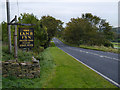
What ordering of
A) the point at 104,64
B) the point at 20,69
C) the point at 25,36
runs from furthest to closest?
1. the point at 104,64
2. the point at 25,36
3. the point at 20,69

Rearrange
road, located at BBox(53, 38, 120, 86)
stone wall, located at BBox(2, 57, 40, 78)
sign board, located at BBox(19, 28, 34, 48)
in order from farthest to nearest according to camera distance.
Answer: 1. sign board, located at BBox(19, 28, 34, 48)
2. road, located at BBox(53, 38, 120, 86)
3. stone wall, located at BBox(2, 57, 40, 78)

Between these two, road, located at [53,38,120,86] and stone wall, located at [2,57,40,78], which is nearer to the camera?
stone wall, located at [2,57,40,78]

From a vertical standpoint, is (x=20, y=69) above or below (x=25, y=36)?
below

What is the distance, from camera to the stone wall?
6568 mm

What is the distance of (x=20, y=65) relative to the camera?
6859 millimetres

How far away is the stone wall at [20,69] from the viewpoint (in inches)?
259

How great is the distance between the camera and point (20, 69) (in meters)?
6.80

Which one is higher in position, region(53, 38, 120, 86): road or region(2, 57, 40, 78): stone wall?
region(2, 57, 40, 78): stone wall

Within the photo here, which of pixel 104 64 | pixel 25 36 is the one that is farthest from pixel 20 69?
pixel 104 64

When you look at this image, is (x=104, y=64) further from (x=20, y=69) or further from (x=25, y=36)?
(x=20, y=69)

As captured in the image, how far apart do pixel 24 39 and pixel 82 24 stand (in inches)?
2108

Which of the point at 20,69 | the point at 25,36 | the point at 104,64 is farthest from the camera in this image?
the point at 104,64

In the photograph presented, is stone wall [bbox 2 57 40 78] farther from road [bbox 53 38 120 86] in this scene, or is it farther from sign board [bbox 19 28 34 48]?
road [bbox 53 38 120 86]

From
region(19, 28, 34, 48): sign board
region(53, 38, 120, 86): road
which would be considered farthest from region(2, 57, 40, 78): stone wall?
region(53, 38, 120, 86): road
